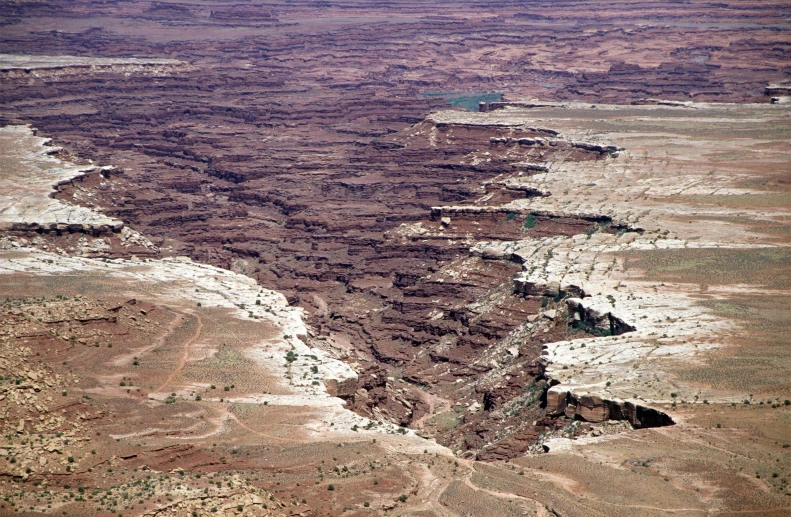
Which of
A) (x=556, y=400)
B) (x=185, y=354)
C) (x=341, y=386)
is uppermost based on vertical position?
(x=556, y=400)

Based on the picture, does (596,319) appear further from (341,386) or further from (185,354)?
(185,354)

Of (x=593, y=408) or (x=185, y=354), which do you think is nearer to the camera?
(x=593, y=408)

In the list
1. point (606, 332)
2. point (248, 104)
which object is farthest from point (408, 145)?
point (606, 332)

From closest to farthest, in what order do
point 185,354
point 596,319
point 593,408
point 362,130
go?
point 593,408 < point 185,354 < point 596,319 < point 362,130

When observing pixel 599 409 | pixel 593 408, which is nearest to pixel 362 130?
pixel 593 408

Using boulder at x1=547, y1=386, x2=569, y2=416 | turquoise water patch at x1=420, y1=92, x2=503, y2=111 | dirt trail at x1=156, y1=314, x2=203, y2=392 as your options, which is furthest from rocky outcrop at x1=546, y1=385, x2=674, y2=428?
turquoise water patch at x1=420, y1=92, x2=503, y2=111

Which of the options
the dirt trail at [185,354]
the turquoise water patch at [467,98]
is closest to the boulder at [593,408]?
the dirt trail at [185,354]

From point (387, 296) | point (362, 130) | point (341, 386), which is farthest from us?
point (362, 130)

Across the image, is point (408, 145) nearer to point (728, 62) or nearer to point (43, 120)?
point (43, 120)

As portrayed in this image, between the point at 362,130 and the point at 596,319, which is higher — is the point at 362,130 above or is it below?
below
